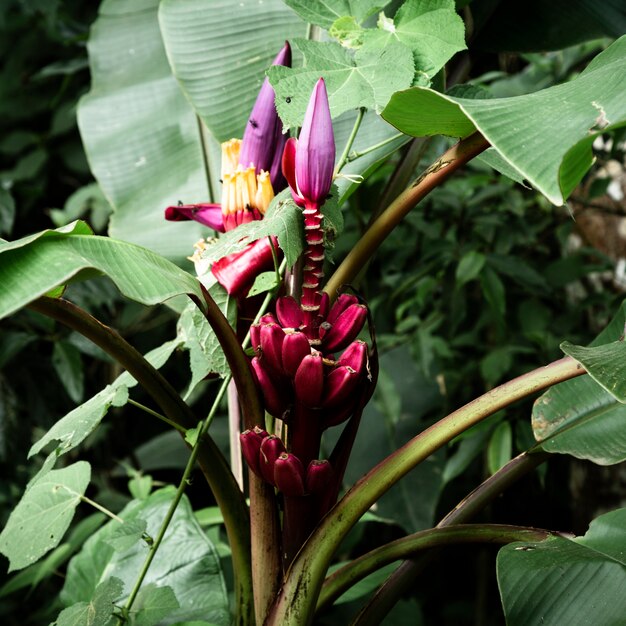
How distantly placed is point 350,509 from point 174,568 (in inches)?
10.1

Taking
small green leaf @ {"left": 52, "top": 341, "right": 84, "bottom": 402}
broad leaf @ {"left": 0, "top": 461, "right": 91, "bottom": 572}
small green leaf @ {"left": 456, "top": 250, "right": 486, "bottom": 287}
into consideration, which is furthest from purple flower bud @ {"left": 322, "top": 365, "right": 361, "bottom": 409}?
small green leaf @ {"left": 52, "top": 341, "right": 84, "bottom": 402}

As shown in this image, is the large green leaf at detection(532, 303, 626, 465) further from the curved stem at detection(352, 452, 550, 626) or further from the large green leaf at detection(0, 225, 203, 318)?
the large green leaf at detection(0, 225, 203, 318)

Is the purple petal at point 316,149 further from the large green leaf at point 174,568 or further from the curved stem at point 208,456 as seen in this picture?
the large green leaf at point 174,568

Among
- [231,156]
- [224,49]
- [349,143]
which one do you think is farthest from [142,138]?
[349,143]

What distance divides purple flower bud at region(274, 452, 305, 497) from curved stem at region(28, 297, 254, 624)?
0.22ft

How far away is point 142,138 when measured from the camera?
2.99 feet

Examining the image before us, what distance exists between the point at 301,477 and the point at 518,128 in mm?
255

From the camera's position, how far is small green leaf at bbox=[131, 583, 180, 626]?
20.7 inches

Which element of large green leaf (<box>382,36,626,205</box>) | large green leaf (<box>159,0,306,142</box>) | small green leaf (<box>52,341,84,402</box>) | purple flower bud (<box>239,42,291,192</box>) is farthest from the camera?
small green leaf (<box>52,341,84,402</box>)

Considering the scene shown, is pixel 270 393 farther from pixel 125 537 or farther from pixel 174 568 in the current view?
pixel 174 568

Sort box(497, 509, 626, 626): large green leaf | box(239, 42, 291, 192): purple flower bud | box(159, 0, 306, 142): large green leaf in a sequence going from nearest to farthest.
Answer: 1. box(497, 509, 626, 626): large green leaf
2. box(239, 42, 291, 192): purple flower bud
3. box(159, 0, 306, 142): large green leaf

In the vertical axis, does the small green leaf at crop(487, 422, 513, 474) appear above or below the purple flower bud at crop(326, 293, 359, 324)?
below

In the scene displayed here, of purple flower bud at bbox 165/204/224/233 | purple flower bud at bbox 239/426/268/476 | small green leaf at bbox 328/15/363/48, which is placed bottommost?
purple flower bud at bbox 239/426/268/476

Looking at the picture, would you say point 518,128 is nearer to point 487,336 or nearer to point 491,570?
point 487,336
